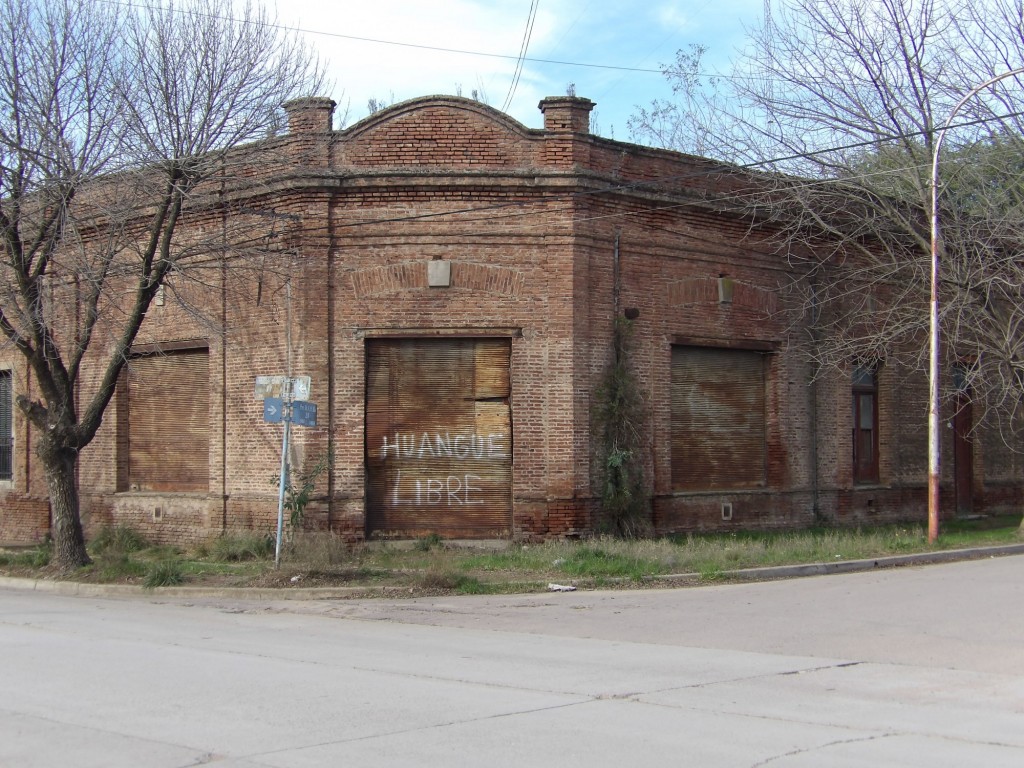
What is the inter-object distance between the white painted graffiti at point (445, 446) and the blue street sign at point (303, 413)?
2.43 metres

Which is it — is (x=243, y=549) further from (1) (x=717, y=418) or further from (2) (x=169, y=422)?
(1) (x=717, y=418)

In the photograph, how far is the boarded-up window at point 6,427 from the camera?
22.9 meters

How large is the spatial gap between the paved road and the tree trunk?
2543 millimetres

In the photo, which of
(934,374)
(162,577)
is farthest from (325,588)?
(934,374)

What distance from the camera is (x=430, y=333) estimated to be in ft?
57.0

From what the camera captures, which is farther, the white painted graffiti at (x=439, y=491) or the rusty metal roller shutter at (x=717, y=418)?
the rusty metal roller shutter at (x=717, y=418)

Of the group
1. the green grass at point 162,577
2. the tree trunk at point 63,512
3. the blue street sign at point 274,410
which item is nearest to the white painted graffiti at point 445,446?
the blue street sign at point 274,410

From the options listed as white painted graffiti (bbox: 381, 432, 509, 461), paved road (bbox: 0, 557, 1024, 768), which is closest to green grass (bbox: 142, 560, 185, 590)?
paved road (bbox: 0, 557, 1024, 768)

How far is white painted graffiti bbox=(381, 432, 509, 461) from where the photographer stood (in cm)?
1752

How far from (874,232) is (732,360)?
13.4ft

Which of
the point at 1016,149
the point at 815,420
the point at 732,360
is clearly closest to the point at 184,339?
the point at 732,360

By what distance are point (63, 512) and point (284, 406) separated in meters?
4.27

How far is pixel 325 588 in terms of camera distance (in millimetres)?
13867

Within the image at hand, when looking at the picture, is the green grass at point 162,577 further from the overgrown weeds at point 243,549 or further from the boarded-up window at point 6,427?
the boarded-up window at point 6,427
